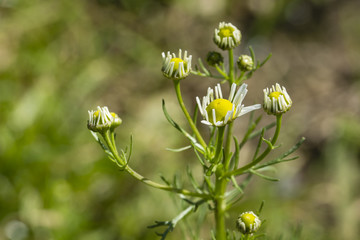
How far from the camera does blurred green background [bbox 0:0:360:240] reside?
112 inches

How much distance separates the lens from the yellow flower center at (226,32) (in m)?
1.33

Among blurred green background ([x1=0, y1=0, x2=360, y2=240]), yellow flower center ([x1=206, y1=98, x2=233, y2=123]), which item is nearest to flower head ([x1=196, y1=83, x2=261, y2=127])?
yellow flower center ([x1=206, y1=98, x2=233, y2=123])

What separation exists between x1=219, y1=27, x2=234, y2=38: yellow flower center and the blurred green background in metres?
1.19

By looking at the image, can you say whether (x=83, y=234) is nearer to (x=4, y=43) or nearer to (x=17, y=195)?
(x=17, y=195)

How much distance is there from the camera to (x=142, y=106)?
3715 millimetres

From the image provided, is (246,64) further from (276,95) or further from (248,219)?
(248,219)

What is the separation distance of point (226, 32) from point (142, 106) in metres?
2.42

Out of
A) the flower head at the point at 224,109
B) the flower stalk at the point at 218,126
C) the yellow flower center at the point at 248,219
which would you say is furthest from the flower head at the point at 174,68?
the yellow flower center at the point at 248,219

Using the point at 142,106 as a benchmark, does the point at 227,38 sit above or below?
below

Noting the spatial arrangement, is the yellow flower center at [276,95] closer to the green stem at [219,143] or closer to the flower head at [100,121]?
the green stem at [219,143]

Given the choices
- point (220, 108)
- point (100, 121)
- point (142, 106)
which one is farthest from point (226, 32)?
point (142, 106)

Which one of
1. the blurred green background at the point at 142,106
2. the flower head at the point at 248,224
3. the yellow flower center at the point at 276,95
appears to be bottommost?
the flower head at the point at 248,224

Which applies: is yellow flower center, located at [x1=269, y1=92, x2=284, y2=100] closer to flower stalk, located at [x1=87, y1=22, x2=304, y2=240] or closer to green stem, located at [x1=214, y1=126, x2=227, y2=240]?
flower stalk, located at [x1=87, y1=22, x2=304, y2=240]

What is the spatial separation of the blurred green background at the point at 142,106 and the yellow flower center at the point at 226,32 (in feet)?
3.91
